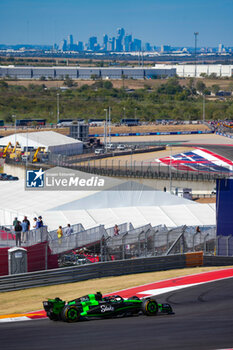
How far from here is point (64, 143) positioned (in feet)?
203

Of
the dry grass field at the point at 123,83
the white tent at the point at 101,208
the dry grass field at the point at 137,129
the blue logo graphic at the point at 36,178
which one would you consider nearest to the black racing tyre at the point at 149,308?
the white tent at the point at 101,208

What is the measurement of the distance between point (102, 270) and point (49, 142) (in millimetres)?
43377

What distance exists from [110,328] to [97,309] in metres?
0.67

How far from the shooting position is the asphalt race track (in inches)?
430

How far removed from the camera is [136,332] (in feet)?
38.5

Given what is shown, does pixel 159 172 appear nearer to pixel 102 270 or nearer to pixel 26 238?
pixel 102 270

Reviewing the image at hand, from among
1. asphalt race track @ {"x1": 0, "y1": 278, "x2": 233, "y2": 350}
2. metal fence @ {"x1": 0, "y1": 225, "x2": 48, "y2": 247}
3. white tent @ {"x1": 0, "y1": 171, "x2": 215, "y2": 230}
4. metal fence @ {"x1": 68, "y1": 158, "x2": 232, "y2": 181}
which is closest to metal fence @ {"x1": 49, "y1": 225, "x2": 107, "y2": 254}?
metal fence @ {"x1": 0, "y1": 225, "x2": 48, "y2": 247}

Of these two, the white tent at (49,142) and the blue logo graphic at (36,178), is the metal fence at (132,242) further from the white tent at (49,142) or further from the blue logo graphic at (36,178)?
the white tent at (49,142)

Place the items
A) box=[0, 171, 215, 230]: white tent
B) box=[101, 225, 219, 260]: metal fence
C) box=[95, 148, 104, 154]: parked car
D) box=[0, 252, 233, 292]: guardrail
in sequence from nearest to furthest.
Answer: box=[0, 252, 233, 292]: guardrail → box=[101, 225, 219, 260]: metal fence → box=[0, 171, 215, 230]: white tent → box=[95, 148, 104, 154]: parked car

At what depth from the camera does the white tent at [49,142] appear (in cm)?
5994

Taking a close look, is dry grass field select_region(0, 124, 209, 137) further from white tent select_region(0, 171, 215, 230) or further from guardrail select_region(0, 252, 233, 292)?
guardrail select_region(0, 252, 233, 292)

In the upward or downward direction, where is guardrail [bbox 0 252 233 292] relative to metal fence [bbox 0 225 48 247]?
downward

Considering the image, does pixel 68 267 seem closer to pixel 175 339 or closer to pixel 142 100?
pixel 175 339

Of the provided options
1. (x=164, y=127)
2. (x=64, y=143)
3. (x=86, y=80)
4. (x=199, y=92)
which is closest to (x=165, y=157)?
(x=64, y=143)
